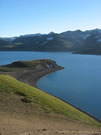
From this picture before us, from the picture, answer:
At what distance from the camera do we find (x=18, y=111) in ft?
75.9

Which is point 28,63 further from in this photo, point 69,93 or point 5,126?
point 5,126

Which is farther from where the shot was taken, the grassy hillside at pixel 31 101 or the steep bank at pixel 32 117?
the grassy hillside at pixel 31 101

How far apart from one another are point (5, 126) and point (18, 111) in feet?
19.6

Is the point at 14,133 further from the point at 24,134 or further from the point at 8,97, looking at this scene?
Answer: the point at 8,97

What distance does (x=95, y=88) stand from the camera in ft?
209

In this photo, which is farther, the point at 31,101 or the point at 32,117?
the point at 31,101

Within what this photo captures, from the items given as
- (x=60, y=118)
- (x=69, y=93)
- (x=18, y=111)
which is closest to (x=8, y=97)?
(x=18, y=111)

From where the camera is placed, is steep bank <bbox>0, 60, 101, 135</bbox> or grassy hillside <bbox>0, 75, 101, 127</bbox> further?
grassy hillside <bbox>0, 75, 101, 127</bbox>

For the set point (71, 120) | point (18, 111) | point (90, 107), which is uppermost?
point (18, 111)

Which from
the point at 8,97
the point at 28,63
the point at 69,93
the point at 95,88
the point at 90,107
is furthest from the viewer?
the point at 28,63

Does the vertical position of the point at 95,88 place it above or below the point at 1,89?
below

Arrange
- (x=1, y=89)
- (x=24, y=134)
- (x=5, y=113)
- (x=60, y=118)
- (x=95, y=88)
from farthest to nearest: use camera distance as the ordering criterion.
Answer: (x=95, y=88), (x=1, y=89), (x=60, y=118), (x=5, y=113), (x=24, y=134)

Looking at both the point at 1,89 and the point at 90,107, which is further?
the point at 90,107

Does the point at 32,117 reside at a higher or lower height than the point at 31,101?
lower
